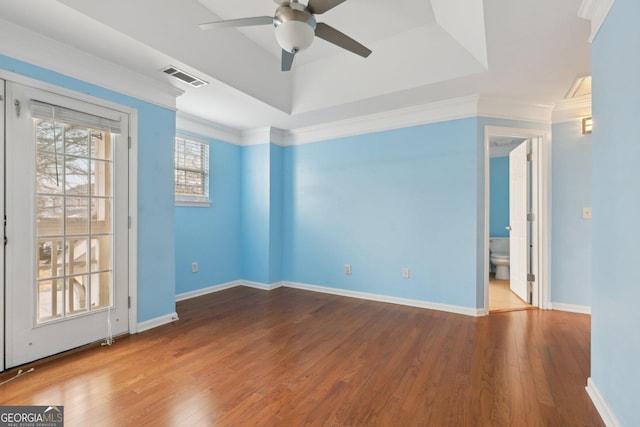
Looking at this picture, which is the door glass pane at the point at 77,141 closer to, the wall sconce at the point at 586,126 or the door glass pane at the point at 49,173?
the door glass pane at the point at 49,173

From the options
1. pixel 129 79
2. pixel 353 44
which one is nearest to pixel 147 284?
pixel 129 79

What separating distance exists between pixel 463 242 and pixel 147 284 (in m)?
3.48

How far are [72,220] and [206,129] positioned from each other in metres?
2.21

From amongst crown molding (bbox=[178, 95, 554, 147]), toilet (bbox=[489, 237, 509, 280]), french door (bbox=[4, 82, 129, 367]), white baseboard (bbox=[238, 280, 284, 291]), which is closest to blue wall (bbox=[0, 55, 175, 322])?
french door (bbox=[4, 82, 129, 367])

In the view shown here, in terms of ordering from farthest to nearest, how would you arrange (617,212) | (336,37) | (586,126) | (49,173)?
(586,126), (49,173), (336,37), (617,212)

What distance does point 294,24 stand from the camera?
5.48ft

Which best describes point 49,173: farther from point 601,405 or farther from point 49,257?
point 601,405

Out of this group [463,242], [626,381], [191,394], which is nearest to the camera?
[626,381]

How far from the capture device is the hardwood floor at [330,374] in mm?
1688

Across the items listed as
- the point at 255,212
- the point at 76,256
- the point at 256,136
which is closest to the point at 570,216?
the point at 255,212

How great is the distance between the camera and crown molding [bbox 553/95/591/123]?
3.29m

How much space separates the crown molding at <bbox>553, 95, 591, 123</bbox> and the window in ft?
15.0

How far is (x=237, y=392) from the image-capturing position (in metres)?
1.90

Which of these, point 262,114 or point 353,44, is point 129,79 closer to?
point 262,114
